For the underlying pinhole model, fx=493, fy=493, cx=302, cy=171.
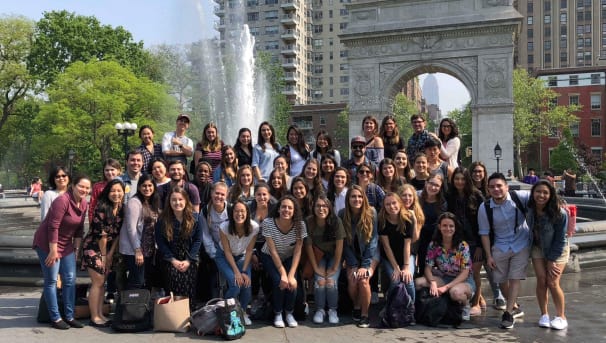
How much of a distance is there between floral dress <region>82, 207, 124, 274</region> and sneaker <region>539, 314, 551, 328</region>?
5.10 meters

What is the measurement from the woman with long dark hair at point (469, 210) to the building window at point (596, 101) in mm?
62046

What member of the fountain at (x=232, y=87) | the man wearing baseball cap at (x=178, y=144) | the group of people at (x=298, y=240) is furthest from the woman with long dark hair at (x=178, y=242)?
the fountain at (x=232, y=87)

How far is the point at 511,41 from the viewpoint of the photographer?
27219mm

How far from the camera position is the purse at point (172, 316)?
5.58 m

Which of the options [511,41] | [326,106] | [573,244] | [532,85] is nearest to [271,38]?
[326,106]

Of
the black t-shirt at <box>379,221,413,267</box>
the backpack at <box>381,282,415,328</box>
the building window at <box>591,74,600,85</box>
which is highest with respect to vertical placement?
the building window at <box>591,74,600,85</box>

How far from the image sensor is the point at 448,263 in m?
6.04

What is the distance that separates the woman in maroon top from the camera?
557 centimetres

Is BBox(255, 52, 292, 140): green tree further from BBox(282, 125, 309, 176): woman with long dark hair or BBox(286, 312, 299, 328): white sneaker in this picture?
BBox(286, 312, 299, 328): white sneaker

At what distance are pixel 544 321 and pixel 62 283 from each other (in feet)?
18.5

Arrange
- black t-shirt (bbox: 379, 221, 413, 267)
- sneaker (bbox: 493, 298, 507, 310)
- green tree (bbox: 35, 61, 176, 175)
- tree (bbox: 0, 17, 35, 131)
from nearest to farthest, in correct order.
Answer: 1. black t-shirt (bbox: 379, 221, 413, 267)
2. sneaker (bbox: 493, 298, 507, 310)
3. green tree (bbox: 35, 61, 176, 175)
4. tree (bbox: 0, 17, 35, 131)

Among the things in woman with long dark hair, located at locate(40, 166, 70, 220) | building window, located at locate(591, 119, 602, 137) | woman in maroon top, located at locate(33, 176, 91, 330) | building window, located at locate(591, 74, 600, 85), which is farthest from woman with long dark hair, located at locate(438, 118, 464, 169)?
building window, located at locate(591, 119, 602, 137)

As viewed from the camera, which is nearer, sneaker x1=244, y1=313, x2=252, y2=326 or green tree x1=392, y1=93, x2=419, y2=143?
sneaker x1=244, y1=313, x2=252, y2=326

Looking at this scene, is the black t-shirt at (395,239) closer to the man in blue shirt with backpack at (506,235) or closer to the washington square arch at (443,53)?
the man in blue shirt with backpack at (506,235)
